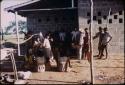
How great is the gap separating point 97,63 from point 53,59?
2219 millimetres

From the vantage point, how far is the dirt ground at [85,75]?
12.1 m

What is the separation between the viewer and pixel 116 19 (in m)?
17.1

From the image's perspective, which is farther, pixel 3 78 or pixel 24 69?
pixel 24 69

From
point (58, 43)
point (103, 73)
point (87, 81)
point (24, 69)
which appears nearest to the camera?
point (87, 81)

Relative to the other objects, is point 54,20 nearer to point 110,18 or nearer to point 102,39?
point 110,18

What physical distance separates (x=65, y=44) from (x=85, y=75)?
4896mm

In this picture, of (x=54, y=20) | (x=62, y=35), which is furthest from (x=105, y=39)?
(x=54, y=20)

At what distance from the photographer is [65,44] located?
1766 cm

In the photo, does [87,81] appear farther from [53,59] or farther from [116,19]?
[116,19]

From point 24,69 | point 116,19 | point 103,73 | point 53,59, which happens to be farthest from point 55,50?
point 116,19

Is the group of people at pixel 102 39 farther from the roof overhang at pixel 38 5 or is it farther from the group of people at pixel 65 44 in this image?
the roof overhang at pixel 38 5

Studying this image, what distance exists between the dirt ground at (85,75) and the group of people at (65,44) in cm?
88

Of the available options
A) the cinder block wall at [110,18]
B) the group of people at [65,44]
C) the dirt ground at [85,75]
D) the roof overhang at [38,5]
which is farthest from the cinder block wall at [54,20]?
the dirt ground at [85,75]

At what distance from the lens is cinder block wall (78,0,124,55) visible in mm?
17000
